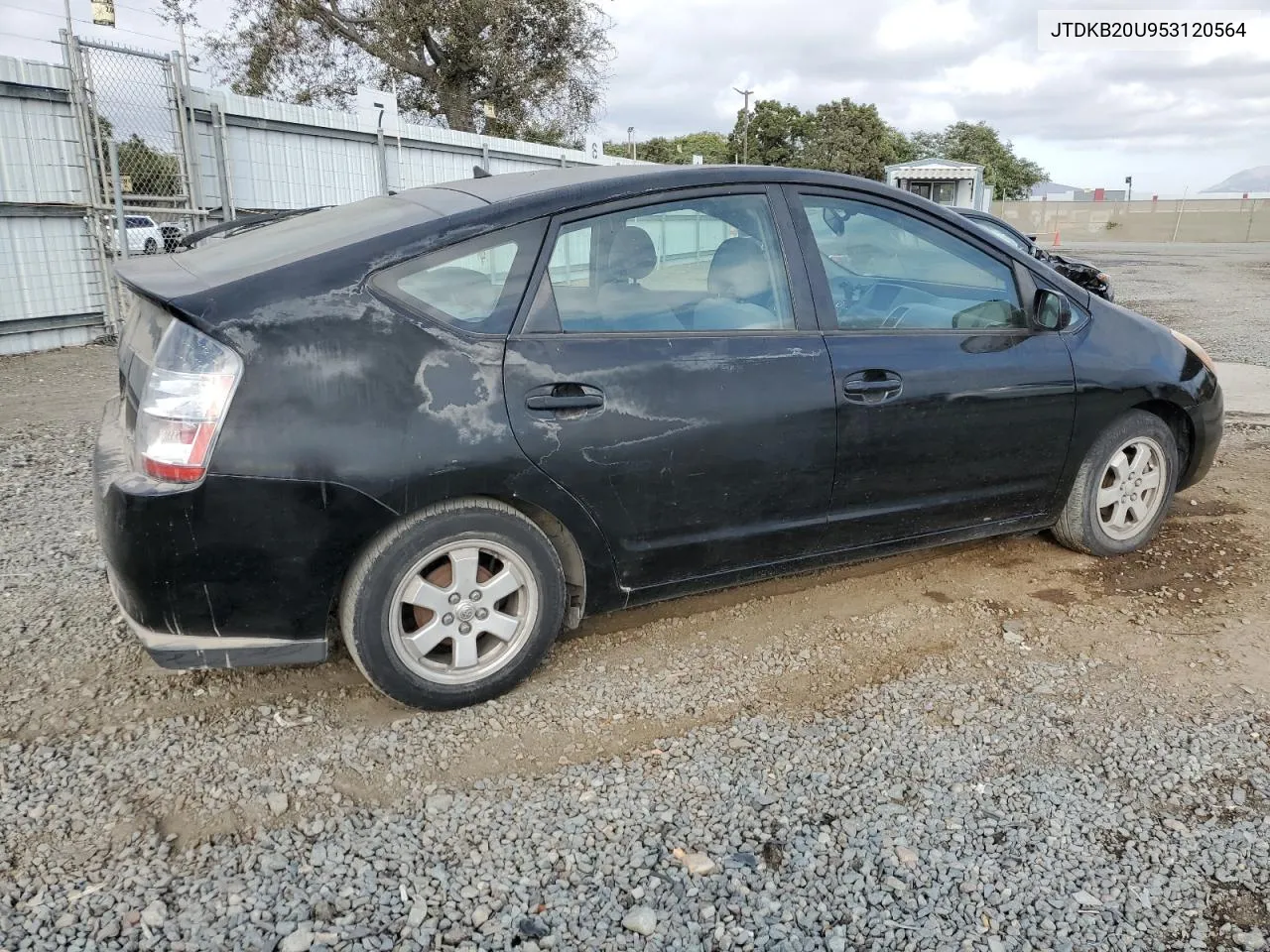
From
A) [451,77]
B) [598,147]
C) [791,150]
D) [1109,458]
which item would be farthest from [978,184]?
[791,150]

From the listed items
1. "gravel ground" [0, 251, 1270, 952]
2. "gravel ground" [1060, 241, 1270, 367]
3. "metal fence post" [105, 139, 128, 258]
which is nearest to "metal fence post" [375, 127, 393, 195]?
"metal fence post" [105, 139, 128, 258]

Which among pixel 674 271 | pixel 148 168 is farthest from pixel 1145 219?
pixel 674 271

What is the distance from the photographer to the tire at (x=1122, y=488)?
13.4 ft

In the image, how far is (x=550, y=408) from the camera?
291 cm

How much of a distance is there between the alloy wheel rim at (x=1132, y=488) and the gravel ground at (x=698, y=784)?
1.25 feet

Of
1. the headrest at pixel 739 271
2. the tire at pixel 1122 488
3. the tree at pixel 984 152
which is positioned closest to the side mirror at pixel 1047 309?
the tire at pixel 1122 488

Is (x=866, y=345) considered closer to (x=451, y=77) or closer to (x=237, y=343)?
(x=237, y=343)

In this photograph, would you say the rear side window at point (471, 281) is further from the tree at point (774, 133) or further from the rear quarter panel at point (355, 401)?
the tree at point (774, 133)

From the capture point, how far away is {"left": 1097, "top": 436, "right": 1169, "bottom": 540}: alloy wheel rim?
13.6 ft

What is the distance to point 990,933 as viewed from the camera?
210 centimetres

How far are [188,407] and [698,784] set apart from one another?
5.74 feet

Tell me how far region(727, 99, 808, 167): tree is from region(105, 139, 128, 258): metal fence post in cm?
5769

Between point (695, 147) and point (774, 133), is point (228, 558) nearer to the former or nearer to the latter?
point (774, 133)

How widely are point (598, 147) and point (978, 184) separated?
13672mm
